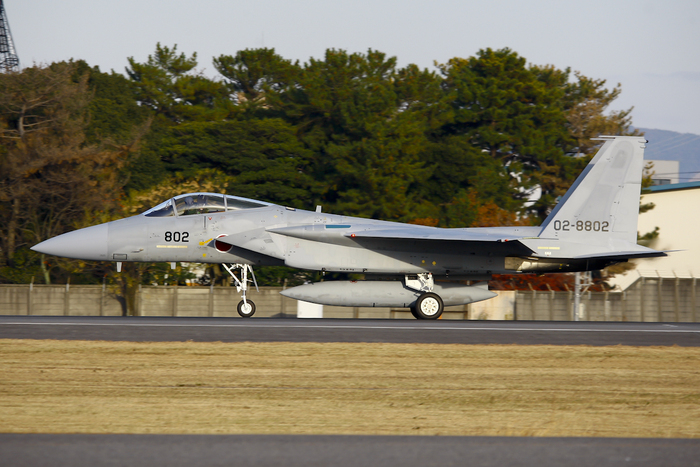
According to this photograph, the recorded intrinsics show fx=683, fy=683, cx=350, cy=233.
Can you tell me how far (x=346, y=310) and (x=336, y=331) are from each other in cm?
1442

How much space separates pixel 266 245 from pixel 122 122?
25909mm

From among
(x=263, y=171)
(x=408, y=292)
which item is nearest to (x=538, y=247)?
(x=408, y=292)

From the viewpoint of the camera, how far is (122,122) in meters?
39.4

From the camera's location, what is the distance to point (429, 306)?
17453mm

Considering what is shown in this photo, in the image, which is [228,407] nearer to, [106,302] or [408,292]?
[408,292]

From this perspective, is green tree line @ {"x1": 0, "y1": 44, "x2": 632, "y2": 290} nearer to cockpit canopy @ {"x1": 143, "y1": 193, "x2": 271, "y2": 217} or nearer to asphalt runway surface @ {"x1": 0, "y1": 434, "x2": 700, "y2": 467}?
cockpit canopy @ {"x1": 143, "y1": 193, "x2": 271, "y2": 217}

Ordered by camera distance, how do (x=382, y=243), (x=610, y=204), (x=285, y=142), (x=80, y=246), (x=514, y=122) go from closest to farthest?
(x=80, y=246) → (x=382, y=243) → (x=610, y=204) → (x=285, y=142) → (x=514, y=122)

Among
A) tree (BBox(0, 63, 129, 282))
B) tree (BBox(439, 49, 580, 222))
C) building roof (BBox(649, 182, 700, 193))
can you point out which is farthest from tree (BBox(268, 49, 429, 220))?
building roof (BBox(649, 182, 700, 193))

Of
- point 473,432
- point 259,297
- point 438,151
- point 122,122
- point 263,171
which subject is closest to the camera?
point 473,432

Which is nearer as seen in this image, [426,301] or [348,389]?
[348,389]

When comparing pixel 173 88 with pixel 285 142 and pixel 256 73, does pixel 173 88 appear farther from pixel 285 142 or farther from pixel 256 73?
pixel 285 142

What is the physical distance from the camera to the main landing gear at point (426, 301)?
57.1ft

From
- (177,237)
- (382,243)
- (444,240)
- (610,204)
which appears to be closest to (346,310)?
(382,243)

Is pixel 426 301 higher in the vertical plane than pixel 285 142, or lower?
lower
